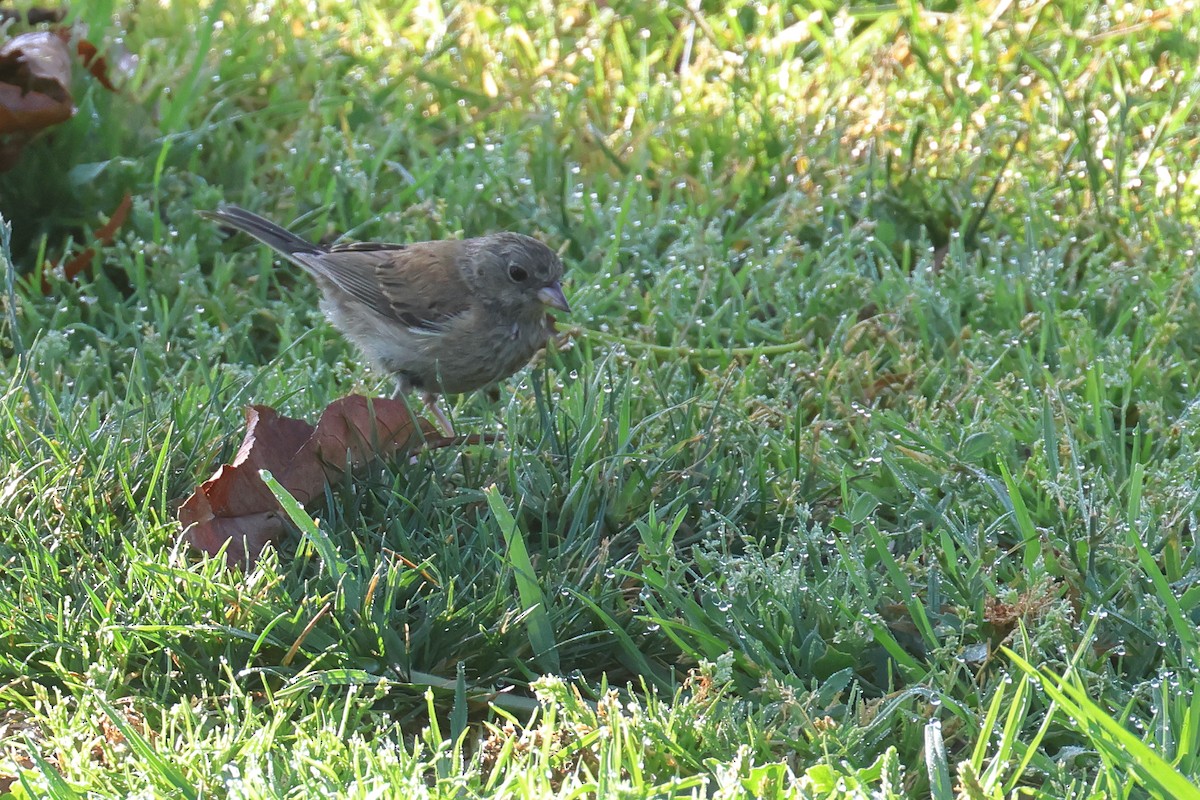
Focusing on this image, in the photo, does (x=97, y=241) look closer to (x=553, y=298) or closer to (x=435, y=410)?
(x=435, y=410)

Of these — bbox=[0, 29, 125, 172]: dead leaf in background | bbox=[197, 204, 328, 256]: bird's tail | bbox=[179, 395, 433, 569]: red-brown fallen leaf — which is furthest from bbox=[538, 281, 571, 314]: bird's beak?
bbox=[0, 29, 125, 172]: dead leaf in background

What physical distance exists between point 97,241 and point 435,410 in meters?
1.44

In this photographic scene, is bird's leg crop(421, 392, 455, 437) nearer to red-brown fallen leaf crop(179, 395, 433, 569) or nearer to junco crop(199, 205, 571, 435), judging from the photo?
junco crop(199, 205, 571, 435)

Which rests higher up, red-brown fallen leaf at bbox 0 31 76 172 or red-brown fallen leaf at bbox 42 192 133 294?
red-brown fallen leaf at bbox 0 31 76 172

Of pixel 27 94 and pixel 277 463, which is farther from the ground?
pixel 27 94

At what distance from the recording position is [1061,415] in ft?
12.8

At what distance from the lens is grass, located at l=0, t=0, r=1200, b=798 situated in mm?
2744

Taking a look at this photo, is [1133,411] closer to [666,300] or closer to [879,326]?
[879,326]

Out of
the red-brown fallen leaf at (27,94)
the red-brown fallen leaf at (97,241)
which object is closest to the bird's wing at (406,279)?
the red-brown fallen leaf at (97,241)

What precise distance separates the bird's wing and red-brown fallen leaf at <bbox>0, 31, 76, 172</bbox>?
1.09 meters

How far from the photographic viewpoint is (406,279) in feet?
15.1

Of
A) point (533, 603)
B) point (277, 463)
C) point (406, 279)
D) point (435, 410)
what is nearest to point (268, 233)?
point (406, 279)

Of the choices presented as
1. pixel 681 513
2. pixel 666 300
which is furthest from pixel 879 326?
pixel 681 513

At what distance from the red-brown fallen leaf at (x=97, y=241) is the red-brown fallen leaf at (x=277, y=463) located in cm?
175
